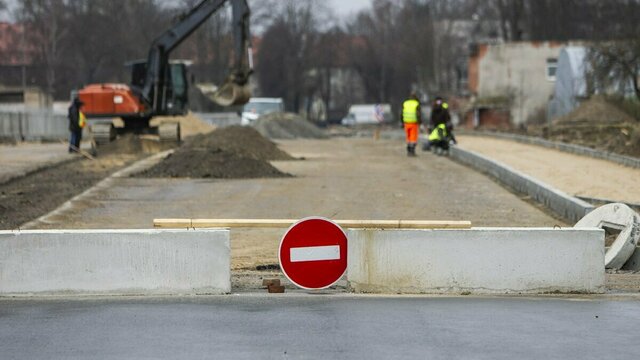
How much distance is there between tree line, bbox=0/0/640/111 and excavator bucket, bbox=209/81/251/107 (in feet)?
151

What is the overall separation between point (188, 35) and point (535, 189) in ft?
68.9

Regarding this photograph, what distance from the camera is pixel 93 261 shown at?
12.3 meters

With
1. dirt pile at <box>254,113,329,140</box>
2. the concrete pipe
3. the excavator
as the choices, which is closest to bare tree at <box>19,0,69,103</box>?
dirt pile at <box>254,113,329,140</box>

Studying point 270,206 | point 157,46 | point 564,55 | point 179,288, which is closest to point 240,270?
point 179,288

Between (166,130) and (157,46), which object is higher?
(157,46)

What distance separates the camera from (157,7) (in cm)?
10462

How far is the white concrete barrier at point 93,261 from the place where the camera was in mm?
12336

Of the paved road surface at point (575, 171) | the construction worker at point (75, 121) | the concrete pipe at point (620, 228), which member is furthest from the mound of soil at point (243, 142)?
the concrete pipe at point (620, 228)

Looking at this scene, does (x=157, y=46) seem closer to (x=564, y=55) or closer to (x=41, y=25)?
(x=564, y=55)

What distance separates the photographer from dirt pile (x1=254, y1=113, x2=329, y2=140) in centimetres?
6544

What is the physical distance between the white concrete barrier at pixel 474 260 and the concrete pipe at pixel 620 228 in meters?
1.93

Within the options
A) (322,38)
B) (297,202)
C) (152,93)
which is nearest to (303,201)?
(297,202)

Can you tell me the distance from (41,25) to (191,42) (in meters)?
31.7

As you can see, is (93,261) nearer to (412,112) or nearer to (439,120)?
(412,112)
